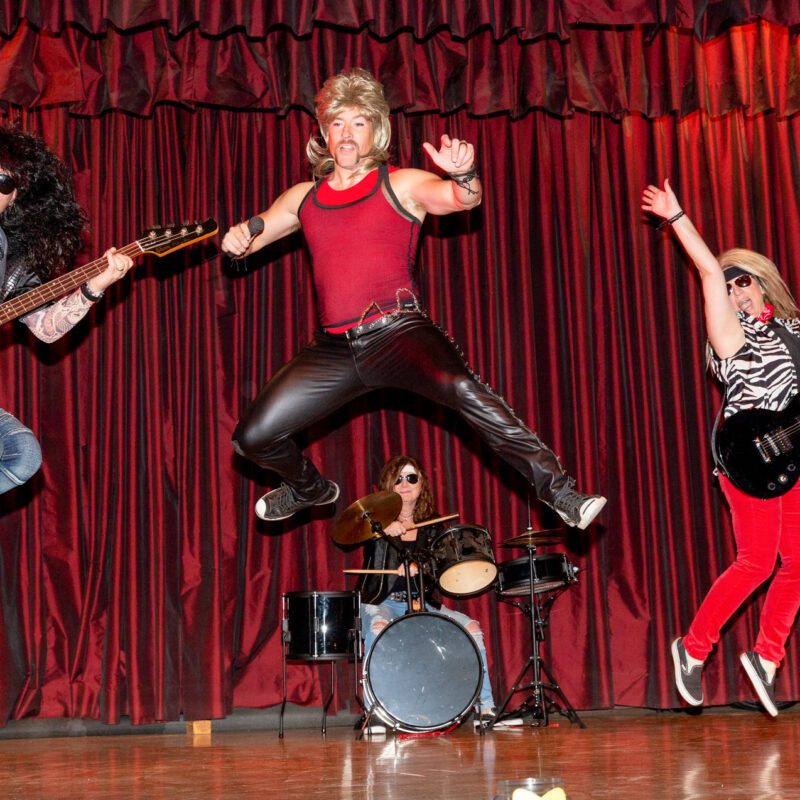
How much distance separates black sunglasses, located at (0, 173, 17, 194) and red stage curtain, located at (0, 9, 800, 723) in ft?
5.83

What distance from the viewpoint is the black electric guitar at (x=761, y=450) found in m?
4.51

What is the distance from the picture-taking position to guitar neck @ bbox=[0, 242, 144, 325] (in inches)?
161

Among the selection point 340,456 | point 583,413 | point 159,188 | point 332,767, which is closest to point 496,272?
point 583,413

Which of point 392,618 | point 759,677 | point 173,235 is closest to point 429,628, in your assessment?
point 392,618

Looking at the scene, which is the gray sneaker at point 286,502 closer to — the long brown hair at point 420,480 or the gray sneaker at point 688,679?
the long brown hair at point 420,480

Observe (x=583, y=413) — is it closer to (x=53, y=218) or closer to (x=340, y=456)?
(x=340, y=456)

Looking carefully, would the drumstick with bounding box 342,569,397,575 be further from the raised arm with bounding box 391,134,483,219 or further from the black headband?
the black headband

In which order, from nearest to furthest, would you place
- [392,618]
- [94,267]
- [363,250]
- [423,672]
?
[363,250]
[94,267]
[423,672]
[392,618]

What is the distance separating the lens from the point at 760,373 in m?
4.76

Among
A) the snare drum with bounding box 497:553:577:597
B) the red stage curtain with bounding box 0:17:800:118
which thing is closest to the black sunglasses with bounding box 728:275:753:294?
the red stage curtain with bounding box 0:17:800:118

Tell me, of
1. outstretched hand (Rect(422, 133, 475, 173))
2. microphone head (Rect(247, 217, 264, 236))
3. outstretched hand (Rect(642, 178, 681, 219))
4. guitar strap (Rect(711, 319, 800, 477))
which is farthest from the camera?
guitar strap (Rect(711, 319, 800, 477))

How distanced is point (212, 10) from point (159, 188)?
114 cm

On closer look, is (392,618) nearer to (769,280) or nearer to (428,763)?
(428,763)

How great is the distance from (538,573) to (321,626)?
1.20 meters
